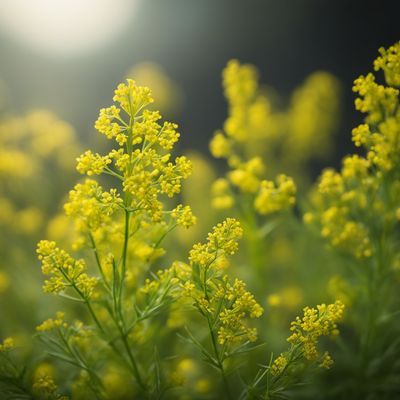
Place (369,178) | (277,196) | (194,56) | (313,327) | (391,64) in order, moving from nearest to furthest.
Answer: (313,327), (391,64), (369,178), (277,196), (194,56)

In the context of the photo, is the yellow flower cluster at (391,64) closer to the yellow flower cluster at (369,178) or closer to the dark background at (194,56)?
the yellow flower cluster at (369,178)

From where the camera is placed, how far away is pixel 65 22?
4.11m

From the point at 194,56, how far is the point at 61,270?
4.27m

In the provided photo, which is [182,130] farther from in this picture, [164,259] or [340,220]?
[340,220]

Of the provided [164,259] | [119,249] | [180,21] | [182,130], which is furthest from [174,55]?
[119,249]

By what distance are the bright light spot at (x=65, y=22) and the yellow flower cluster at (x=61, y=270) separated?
290cm

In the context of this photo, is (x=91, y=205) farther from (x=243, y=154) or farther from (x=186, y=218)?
(x=243, y=154)

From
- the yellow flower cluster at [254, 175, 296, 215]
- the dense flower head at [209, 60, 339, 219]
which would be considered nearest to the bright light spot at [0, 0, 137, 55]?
the dense flower head at [209, 60, 339, 219]

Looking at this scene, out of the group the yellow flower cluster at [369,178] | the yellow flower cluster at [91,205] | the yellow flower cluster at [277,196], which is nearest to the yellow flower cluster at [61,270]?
the yellow flower cluster at [91,205]

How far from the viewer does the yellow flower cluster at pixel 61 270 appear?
1402 millimetres

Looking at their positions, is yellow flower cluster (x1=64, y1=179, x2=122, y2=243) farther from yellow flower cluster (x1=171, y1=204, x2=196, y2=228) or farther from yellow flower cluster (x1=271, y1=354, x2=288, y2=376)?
yellow flower cluster (x1=271, y1=354, x2=288, y2=376)

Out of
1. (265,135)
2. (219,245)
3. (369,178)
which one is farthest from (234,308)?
(265,135)

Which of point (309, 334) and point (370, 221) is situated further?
point (370, 221)

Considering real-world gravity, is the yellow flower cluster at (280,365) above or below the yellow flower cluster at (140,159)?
below
